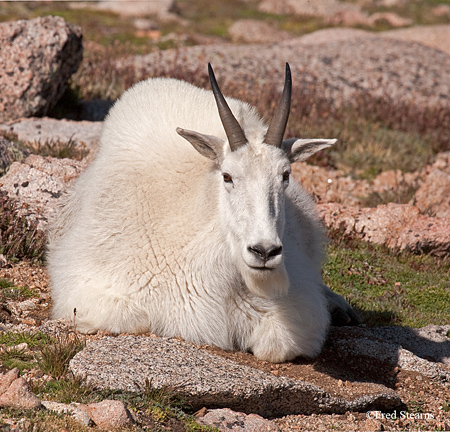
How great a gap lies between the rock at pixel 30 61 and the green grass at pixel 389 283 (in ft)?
18.7

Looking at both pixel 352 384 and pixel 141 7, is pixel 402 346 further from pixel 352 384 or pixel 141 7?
pixel 141 7

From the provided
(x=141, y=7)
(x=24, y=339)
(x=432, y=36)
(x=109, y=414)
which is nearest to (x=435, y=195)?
(x=24, y=339)

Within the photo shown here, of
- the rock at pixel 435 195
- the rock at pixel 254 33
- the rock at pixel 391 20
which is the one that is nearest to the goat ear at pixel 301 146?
the rock at pixel 435 195

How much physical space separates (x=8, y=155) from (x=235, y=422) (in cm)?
522

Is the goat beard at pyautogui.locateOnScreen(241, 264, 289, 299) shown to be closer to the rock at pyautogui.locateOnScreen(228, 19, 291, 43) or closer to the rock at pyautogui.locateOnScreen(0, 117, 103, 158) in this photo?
the rock at pyautogui.locateOnScreen(0, 117, 103, 158)

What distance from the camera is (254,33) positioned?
29.1 meters

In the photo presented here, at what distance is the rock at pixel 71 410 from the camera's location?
12.3 feet

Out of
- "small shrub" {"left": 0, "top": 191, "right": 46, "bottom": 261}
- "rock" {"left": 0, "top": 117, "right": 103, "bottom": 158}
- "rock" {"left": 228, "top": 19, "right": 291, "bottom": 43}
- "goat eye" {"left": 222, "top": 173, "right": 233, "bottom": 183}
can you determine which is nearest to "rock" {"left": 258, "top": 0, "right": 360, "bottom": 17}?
"rock" {"left": 228, "top": 19, "right": 291, "bottom": 43}

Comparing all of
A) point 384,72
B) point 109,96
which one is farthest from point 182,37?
point 109,96

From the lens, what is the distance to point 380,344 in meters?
6.07

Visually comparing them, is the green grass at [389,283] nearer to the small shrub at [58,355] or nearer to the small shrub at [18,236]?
the small shrub at [18,236]

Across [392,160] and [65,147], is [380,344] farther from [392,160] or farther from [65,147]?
[392,160]

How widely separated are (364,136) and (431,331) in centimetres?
729

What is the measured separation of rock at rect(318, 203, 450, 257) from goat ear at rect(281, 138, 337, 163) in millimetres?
3967
